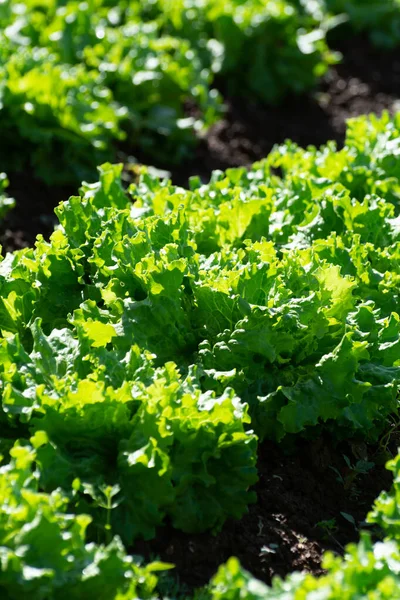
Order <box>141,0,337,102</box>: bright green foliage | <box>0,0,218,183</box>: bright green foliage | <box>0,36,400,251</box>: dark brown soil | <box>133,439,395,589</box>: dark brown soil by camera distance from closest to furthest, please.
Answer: <box>133,439,395,589</box>: dark brown soil → <box>0,36,400,251</box>: dark brown soil → <box>0,0,218,183</box>: bright green foliage → <box>141,0,337,102</box>: bright green foliage

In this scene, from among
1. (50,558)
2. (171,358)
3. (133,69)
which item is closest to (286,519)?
(171,358)

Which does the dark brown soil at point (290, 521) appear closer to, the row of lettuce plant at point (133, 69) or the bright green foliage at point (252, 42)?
the row of lettuce plant at point (133, 69)

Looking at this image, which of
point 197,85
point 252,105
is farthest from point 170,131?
point 252,105

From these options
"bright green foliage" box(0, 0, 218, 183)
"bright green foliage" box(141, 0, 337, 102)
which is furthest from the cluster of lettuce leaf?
"bright green foliage" box(141, 0, 337, 102)

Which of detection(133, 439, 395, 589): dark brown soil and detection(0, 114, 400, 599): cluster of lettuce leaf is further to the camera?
detection(133, 439, 395, 589): dark brown soil

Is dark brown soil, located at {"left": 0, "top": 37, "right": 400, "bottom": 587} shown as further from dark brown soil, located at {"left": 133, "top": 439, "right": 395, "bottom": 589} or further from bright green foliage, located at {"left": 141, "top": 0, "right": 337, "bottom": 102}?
bright green foliage, located at {"left": 141, "top": 0, "right": 337, "bottom": 102}

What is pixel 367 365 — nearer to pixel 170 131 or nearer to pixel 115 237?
pixel 115 237

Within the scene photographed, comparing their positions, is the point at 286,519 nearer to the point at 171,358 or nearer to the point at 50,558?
the point at 171,358
